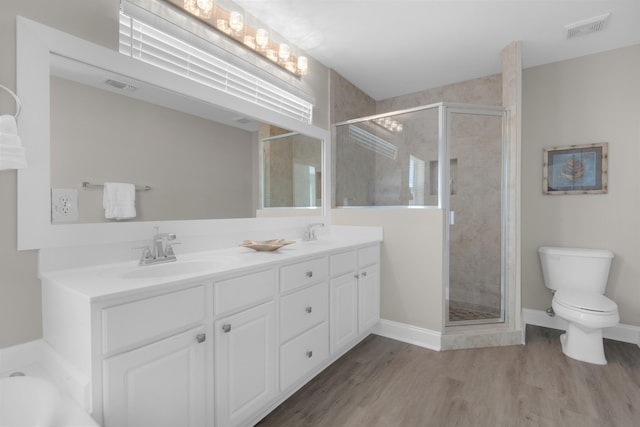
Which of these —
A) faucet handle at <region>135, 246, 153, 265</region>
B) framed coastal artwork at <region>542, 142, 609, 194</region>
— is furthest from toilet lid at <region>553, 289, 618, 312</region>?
faucet handle at <region>135, 246, 153, 265</region>

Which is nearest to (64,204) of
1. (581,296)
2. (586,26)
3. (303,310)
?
(303,310)

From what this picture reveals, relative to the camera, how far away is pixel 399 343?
2477 mm

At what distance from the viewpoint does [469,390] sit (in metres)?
1.83

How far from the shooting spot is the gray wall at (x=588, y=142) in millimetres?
2477

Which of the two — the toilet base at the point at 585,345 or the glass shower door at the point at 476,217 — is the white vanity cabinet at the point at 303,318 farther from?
the toilet base at the point at 585,345

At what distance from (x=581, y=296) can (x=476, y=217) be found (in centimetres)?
90

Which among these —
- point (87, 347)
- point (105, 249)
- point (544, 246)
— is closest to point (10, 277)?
point (105, 249)

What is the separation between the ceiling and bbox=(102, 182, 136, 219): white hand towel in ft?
4.51

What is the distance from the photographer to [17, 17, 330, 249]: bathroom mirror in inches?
46.9

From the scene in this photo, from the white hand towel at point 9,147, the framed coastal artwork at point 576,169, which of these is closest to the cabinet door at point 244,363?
the white hand towel at point 9,147

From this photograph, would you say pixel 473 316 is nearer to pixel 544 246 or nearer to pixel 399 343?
pixel 399 343

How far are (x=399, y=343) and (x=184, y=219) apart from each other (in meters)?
1.88

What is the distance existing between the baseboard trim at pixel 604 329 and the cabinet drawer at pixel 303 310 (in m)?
→ 1.78

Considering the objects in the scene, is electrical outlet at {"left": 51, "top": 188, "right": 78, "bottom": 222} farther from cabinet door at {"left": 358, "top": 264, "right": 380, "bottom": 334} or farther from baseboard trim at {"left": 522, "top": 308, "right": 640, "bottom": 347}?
baseboard trim at {"left": 522, "top": 308, "right": 640, "bottom": 347}
